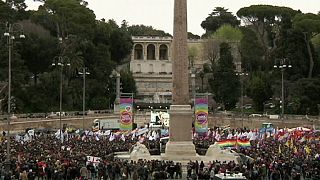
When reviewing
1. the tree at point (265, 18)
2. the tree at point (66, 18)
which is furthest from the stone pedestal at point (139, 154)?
the tree at point (265, 18)

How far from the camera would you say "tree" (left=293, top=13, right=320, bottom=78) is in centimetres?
7888

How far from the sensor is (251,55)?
344ft

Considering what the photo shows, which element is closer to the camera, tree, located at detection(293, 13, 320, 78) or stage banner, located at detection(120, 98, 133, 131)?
stage banner, located at detection(120, 98, 133, 131)

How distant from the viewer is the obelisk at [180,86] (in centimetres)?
3978

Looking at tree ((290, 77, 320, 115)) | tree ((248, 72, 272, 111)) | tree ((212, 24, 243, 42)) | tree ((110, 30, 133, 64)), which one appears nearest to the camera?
tree ((290, 77, 320, 115))

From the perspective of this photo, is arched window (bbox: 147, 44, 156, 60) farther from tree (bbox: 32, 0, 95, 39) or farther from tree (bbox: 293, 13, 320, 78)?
tree (bbox: 293, 13, 320, 78)

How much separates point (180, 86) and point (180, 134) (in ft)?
8.92

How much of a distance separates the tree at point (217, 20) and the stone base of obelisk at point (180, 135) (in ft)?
343

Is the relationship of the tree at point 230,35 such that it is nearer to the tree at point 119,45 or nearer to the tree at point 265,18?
the tree at point 265,18

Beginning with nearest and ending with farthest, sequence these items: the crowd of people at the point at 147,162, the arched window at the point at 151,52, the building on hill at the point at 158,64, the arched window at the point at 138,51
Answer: the crowd of people at the point at 147,162 → the building on hill at the point at 158,64 → the arched window at the point at 138,51 → the arched window at the point at 151,52

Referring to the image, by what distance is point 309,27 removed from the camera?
82.4 m

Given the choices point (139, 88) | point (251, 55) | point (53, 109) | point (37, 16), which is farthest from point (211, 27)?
point (53, 109)

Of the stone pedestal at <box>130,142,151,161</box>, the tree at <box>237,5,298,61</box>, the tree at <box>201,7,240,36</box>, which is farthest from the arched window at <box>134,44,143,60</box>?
the stone pedestal at <box>130,142,151,161</box>

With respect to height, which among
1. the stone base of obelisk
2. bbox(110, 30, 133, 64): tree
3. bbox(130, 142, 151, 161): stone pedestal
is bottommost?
bbox(130, 142, 151, 161): stone pedestal
